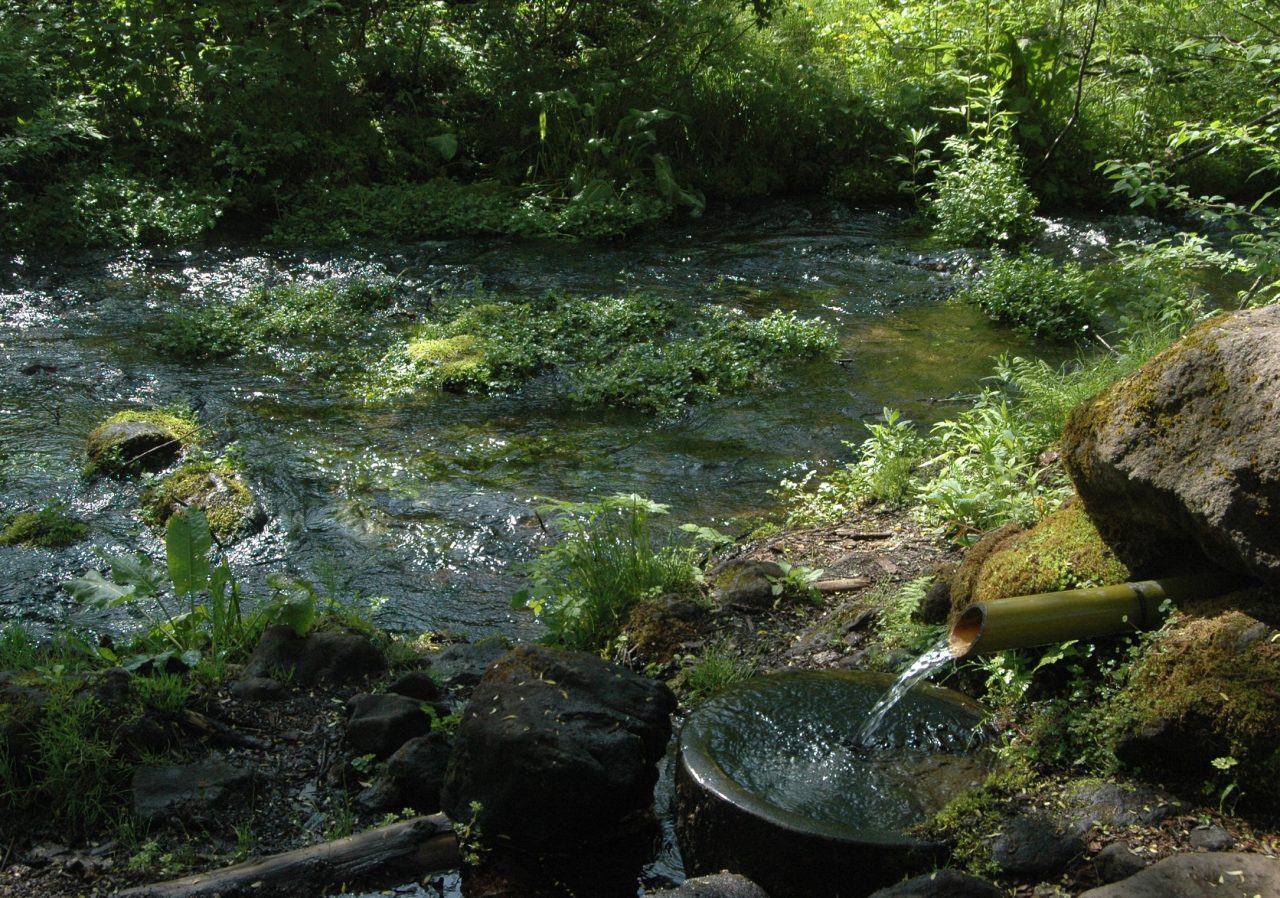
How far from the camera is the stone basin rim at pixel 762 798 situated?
11.9ft

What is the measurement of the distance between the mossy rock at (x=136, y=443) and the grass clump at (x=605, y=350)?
5.51 ft

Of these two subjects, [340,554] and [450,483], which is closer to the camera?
[340,554]

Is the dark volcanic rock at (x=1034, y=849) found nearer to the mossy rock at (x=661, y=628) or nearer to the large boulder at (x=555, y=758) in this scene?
the large boulder at (x=555, y=758)

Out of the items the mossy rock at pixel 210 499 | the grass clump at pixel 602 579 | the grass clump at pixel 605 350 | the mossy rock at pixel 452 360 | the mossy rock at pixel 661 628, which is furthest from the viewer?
the mossy rock at pixel 452 360

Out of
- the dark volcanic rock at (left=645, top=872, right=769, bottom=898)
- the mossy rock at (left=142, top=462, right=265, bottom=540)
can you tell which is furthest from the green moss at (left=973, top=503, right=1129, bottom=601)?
the mossy rock at (left=142, top=462, right=265, bottom=540)

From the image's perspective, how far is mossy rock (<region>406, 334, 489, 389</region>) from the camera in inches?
378

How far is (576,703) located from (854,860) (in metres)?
1.18

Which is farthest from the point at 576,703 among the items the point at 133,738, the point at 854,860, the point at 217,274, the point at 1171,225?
the point at 1171,225

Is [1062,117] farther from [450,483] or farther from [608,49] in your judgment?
[450,483]

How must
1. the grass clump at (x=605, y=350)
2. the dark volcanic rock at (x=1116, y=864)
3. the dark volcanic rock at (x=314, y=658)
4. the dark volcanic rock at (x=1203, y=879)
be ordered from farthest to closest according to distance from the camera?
the grass clump at (x=605, y=350) < the dark volcanic rock at (x=314, y=658) < the dark volcanic rock at (x=1116, y=864) < the dark volcanic rock at (x=1203, y=879)

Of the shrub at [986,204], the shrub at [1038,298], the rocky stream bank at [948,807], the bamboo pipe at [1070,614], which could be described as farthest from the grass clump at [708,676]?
the shrub at [986,204]

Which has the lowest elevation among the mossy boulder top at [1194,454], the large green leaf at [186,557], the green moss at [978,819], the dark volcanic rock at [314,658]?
the dark volcanic rock at [314,658]

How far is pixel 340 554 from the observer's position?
23.1 ft

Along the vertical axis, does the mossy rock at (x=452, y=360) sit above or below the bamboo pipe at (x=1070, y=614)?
below
